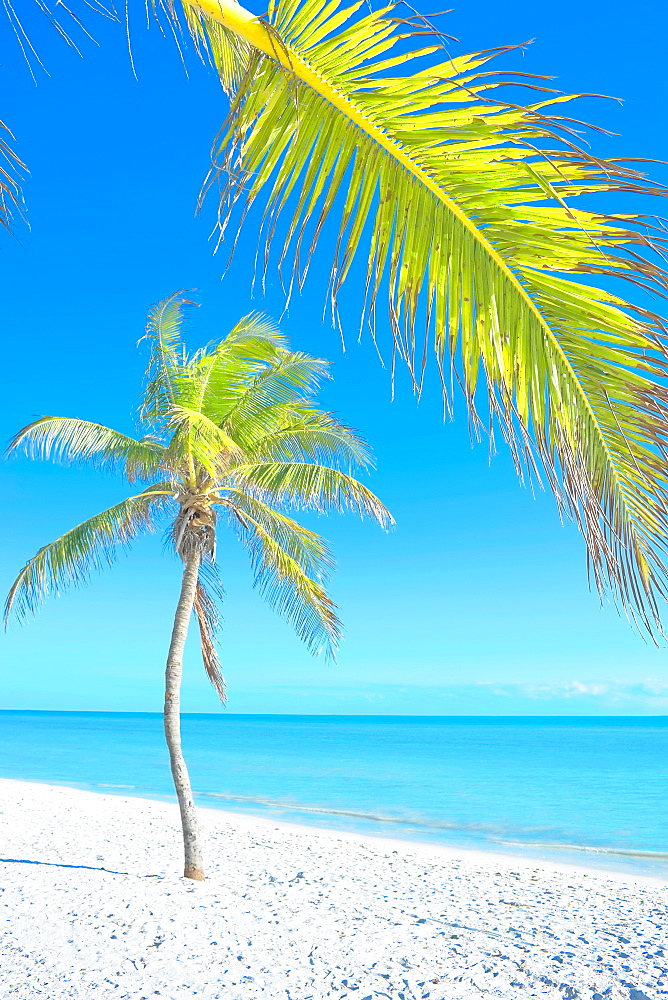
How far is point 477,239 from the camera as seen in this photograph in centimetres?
139

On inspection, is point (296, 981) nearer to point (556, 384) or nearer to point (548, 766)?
point (556, 384)

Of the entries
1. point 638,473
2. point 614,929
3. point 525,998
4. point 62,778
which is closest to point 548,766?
point 62,778

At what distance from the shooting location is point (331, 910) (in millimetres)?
7078

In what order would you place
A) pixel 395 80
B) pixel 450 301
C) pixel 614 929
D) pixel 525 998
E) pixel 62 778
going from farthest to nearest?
1. pixel 62 778
2. pixel 614 929
3. pixel 525 998
4. pixel 450 301
5. pixel 395 80

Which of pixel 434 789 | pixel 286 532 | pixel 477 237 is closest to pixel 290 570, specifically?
pixel 286 532

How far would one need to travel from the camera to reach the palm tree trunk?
7.85m

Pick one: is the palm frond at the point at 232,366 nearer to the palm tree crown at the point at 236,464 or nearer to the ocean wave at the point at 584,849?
the palm tree crown at the point at 236,464

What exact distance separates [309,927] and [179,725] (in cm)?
259

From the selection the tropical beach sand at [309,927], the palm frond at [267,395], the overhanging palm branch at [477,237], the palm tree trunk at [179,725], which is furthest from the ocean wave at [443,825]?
the overhanging palm branch at [477,237]

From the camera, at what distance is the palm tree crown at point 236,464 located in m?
8.80

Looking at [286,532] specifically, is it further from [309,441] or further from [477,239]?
[477,239]

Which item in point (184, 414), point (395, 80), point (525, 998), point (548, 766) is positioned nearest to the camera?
point (395, 80)

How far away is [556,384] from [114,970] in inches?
214

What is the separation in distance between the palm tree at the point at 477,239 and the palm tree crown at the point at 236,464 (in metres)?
7.10
